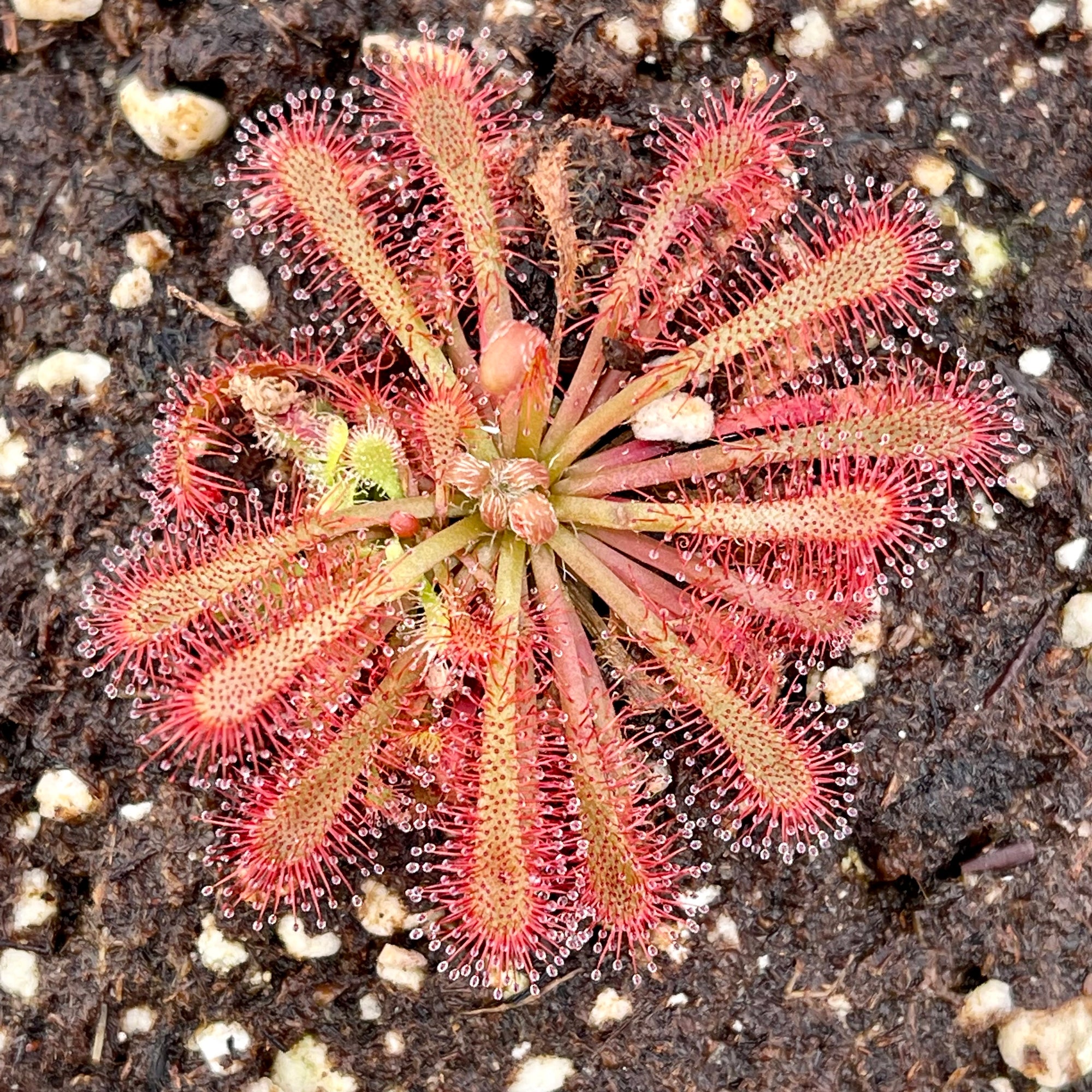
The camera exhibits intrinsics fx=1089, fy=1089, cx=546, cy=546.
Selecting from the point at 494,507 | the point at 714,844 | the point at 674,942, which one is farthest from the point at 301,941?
the point at 494,507

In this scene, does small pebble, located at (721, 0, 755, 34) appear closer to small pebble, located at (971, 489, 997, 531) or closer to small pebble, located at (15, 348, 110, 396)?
small pebble, located at (971, 489, 997, 531)

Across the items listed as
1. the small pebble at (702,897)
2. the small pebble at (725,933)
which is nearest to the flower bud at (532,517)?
the small pebble at (702,897)

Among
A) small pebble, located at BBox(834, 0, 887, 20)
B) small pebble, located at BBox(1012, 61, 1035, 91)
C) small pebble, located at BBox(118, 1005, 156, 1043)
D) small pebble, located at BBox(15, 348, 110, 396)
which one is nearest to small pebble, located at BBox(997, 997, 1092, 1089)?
small pebble, located at BBox(118, 1005, 156, 1043)

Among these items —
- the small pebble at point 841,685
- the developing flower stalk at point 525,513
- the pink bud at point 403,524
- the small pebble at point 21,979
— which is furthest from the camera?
the small pebble at point 841,685

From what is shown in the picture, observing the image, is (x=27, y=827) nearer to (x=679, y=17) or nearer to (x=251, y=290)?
(x=251, y=290)

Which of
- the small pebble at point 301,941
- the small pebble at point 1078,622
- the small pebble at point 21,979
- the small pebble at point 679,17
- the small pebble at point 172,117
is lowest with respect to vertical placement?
the small pebble at point 21,979

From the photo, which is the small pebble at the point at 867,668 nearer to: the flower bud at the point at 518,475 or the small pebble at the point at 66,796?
the flower bud at the point at 518,475
